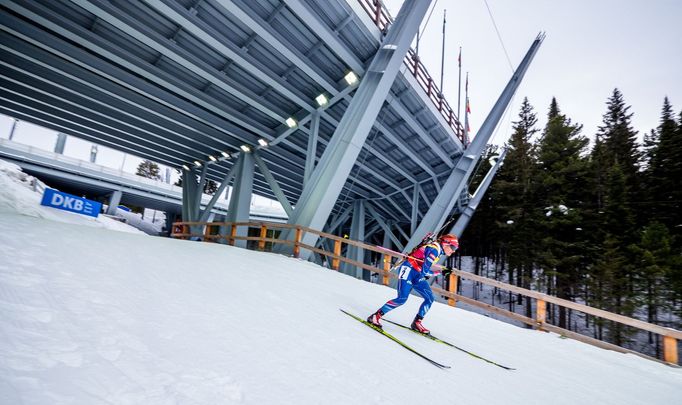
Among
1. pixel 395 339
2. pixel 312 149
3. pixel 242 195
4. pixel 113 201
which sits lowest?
pixel 395 339

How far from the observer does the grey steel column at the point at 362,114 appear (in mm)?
8281

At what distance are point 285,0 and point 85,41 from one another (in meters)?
6.19

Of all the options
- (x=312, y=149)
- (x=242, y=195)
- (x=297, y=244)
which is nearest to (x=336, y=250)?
(x=297, y=244)

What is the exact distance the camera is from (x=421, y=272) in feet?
15.1

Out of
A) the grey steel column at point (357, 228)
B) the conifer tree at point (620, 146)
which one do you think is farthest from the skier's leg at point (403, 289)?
the conifer tree at point (620, 146)

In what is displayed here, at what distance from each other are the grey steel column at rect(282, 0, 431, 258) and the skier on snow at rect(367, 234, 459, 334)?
4367 mm

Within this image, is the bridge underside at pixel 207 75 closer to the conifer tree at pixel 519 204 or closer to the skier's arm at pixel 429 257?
the skier's arm at pixel 429 257

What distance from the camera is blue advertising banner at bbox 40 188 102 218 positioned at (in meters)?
15.7

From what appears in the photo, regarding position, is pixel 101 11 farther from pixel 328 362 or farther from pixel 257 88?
pixel 328 362

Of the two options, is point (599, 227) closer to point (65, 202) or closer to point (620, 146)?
point (620, 146)

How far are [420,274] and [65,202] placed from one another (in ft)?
66.3

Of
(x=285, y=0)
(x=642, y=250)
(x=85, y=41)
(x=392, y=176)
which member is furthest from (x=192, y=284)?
(x=642, y=250)

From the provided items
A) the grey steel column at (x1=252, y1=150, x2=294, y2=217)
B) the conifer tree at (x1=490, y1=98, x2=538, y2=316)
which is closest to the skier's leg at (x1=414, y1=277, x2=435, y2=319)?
the grey steel column at (x1=252, y1=150, x2=294, y2=217)

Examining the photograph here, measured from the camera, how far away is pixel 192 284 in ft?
14.5
